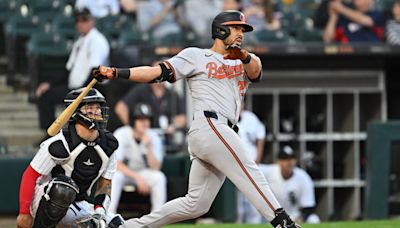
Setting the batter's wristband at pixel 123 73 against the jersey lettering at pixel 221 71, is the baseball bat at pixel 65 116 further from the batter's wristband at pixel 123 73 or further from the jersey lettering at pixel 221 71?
the jersey lettering at pixel 221 71

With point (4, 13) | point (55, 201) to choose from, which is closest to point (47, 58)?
point (4, 13)

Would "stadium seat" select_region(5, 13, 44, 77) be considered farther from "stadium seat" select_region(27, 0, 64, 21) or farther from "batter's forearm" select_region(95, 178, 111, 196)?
"batter's forearm" select_region(95, 178, 111, 196)

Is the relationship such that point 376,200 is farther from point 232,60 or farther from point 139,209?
point 232,60

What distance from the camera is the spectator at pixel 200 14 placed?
12539 mm

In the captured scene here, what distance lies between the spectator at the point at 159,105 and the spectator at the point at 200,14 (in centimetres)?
135

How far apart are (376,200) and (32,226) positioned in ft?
16.5

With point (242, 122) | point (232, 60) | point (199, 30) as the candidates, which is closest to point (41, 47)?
point (199, 30)

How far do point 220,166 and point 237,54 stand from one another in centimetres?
69

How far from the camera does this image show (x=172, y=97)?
11383 mm

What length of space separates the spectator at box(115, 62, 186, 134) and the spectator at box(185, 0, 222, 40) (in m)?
1.35

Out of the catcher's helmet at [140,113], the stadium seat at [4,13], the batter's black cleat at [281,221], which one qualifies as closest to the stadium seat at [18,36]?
the stadium seat at [4,13]

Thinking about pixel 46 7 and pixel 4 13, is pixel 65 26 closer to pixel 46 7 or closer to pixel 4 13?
pixel 46 7

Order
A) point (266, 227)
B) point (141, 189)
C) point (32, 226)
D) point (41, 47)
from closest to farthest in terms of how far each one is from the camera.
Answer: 1. point (32, 226)
2. point (266, 227)
3. point (141, 189)
4. point (41, 47)

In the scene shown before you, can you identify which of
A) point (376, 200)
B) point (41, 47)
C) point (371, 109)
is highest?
point (41, 47)
